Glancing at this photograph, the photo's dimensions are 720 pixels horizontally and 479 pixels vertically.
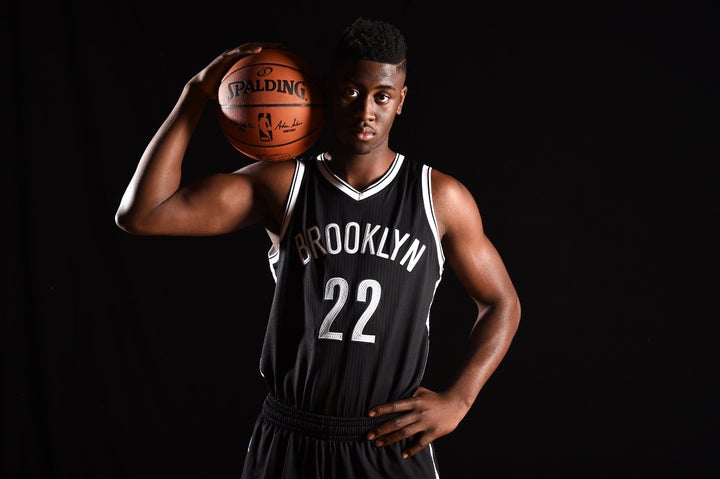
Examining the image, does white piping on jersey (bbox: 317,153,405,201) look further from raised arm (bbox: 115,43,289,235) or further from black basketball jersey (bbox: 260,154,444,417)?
raised arm (bbox: 115,43,289,235)

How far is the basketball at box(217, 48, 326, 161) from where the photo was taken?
1.91 metres

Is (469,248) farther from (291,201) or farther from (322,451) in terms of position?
(322,451)

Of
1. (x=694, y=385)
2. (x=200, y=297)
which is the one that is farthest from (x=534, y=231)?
(x=200, y=297)

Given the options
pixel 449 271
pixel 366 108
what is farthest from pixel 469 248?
pixel 449 271

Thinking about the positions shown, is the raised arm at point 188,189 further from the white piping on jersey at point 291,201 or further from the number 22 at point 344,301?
the number 22 at point 344,301

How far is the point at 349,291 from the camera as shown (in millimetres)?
1988

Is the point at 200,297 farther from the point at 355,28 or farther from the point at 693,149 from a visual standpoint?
the point at 693,149

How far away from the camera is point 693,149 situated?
3.47 metres

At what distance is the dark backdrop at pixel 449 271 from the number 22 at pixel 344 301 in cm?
153

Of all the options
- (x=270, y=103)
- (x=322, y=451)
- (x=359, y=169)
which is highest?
(x=270, y=103)

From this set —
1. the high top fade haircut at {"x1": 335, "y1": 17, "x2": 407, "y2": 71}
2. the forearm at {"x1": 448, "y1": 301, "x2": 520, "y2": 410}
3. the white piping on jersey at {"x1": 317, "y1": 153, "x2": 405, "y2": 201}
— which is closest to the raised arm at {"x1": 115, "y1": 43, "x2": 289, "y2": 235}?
the white piping on jersey at {"x1": 317, "y1": 153, "x2": 405, "y2": 201}

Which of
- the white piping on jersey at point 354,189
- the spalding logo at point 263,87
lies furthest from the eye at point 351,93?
the white piping on jersey at point 354,189

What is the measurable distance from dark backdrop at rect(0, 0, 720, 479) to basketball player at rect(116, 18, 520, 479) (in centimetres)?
140

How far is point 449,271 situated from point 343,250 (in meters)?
1.60
